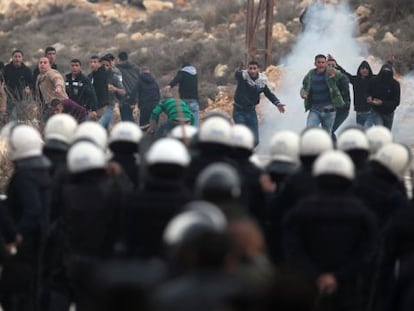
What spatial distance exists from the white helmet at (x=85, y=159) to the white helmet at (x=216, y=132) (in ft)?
2.68

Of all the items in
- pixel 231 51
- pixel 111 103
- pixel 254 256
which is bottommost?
pixel 231 51

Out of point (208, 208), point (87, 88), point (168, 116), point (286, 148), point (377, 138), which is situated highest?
point (208, 208)

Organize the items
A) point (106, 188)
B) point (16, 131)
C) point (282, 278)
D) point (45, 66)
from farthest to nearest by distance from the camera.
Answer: point (45, 66) < point (16, 131) < point (106, 188) < point (282, 278)

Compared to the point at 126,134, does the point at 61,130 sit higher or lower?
lower

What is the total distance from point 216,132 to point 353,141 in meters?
1.09

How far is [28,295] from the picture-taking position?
30.3ft

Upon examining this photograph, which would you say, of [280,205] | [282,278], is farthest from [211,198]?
[280,205]

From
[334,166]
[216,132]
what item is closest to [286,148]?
[216,132]

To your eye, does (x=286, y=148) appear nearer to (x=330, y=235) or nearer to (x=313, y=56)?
(x=330, y=235)

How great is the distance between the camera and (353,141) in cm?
923

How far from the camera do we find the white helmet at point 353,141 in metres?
9.20

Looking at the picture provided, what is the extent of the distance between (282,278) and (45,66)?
42.8 ft

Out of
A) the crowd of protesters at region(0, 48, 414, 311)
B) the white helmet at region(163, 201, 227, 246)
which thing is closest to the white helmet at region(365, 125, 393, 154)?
the crowd of protesters at region(0, 48, 414, 311)

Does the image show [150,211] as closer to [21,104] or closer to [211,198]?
[211,198]
